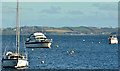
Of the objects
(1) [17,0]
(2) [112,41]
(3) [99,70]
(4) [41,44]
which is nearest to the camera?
(3) [99,70]

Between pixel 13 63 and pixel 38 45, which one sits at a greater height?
pixel 38 45

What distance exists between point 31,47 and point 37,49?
3.03 metres

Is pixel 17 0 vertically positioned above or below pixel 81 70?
above

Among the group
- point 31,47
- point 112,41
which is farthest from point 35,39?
point 112,41

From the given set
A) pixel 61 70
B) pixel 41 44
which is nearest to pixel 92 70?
pixel 61 70

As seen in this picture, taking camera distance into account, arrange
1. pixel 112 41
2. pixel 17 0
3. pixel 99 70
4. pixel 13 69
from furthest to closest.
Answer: pixel 112 41 < pixel 17 0 < pixel 99 70 < pixel 13 69

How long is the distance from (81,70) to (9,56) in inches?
536

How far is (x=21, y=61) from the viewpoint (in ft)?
194

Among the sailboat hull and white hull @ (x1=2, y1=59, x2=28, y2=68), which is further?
the sailboat hull

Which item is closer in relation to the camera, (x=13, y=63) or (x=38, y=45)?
(x=13, y=63)

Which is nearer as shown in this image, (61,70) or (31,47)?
(61,70)

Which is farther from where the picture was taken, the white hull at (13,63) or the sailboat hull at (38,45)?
the sailboat hull at (38,45)

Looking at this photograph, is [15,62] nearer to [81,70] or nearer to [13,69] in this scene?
[13,69]

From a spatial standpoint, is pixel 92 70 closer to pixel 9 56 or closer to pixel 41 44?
pixel 9 56
